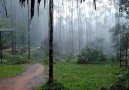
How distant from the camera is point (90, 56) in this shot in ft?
96.3

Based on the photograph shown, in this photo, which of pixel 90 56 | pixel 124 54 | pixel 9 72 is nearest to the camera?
pixel 9 72

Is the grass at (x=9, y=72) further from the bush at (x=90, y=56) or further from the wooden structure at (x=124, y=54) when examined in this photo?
the bush at (x=90, y=56)

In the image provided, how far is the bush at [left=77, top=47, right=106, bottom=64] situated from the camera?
28.5 meters

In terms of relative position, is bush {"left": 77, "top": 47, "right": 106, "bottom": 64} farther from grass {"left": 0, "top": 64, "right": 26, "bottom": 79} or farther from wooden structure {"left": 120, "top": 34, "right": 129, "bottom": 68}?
grass {"left": 0, "top": 64, "right": 26, "bottom": 79}

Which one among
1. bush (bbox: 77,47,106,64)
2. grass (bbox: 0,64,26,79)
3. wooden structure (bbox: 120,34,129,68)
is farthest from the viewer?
bush (bbox: 77,47,106,64)

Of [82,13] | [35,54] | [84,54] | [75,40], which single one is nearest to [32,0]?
[84,54]

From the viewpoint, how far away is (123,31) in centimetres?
3253

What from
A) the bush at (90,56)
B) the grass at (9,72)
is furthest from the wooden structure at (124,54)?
the grass at (9,72)

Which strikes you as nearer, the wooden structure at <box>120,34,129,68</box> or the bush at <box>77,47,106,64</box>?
the wooden structure at <box>120,34,129,68</box>

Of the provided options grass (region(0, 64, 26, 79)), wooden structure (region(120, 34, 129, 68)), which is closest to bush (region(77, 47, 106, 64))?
wooden structure (region(120, 34, 129, 68))

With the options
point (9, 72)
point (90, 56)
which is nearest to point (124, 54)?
point (90, 56)

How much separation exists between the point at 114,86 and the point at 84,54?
2028 centimetres

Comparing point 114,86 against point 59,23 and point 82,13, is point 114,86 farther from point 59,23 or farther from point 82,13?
point 82,13

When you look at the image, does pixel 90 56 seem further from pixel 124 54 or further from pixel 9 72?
pixel 9 72
